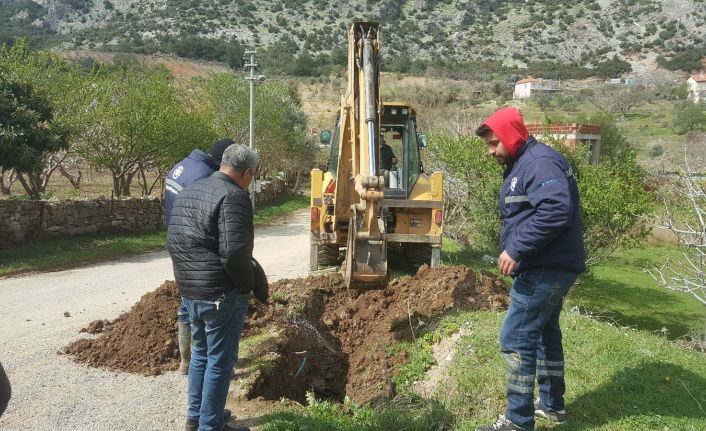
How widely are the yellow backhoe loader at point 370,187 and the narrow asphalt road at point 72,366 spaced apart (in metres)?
2.32

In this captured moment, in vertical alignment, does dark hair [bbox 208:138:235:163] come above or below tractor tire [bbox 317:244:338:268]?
above

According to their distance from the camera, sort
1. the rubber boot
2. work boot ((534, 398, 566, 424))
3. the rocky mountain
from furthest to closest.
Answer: the rocky mountain → the rubber boot → work boot ((534, 398, 566, 424))

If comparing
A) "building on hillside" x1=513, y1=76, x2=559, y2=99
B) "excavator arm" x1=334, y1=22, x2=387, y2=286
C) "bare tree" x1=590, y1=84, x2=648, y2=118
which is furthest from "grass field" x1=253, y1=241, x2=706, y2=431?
"building on hillside" x1=513, y1=76, x2=559, y2=99

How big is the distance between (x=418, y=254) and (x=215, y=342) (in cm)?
709

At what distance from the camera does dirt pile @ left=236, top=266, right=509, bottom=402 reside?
6.43 metres

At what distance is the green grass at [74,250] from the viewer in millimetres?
12195

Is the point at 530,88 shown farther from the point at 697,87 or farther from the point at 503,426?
the point at 503,426

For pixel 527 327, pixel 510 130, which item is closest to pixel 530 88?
pixel 510 130

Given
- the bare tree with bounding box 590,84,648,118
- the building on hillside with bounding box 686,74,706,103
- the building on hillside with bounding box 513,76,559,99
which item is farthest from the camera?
the building on hillside with bounding box 686,74,706,103

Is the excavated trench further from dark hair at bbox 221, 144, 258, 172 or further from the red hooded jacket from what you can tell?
the red hooded jacket

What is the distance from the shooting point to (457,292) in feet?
25.6

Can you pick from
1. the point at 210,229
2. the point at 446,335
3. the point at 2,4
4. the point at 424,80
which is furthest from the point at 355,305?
the point at 2,4

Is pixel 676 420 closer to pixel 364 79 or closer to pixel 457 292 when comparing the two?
pixel 457 292

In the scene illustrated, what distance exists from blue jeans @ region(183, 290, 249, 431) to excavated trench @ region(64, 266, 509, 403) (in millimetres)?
1283
